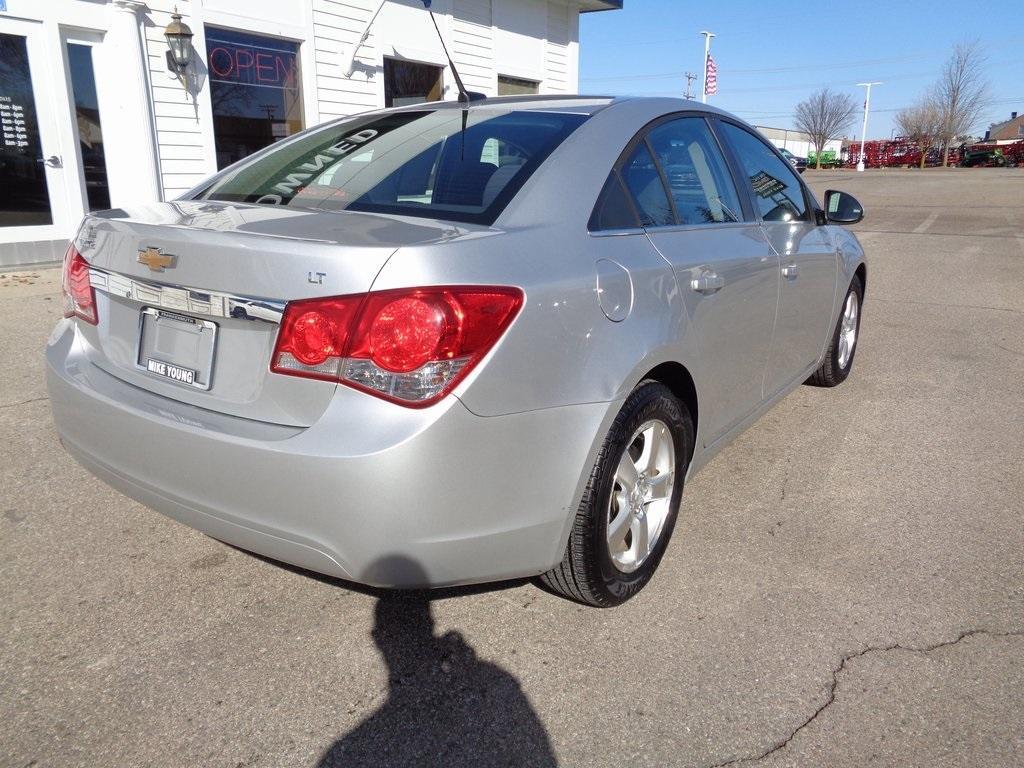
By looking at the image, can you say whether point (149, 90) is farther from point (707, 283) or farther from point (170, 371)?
point (707, 283)

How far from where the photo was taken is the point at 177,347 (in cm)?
220

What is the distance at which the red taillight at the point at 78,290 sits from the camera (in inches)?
99.2

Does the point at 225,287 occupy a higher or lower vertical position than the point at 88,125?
lower

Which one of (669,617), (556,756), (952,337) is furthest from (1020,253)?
(556,756)

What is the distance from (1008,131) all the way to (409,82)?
109m

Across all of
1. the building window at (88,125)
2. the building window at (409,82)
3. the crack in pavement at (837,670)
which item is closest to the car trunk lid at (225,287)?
the crack in pavement at (837,670)

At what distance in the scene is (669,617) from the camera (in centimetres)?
255

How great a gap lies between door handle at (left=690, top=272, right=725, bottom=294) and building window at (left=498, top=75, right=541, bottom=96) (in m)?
11.4

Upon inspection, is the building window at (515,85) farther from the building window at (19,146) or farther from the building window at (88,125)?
the building window at (19,146)

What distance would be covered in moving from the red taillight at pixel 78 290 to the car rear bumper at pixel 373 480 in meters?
0.36

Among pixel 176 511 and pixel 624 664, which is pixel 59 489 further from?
pixel 624 664

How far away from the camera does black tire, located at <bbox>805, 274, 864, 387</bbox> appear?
4719mm

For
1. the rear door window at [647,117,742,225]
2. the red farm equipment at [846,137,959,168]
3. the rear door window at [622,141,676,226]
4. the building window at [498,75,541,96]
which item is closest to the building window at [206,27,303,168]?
the building window at [498,75,541,96]

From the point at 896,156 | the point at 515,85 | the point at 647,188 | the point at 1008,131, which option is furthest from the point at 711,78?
the point at 1008,131
